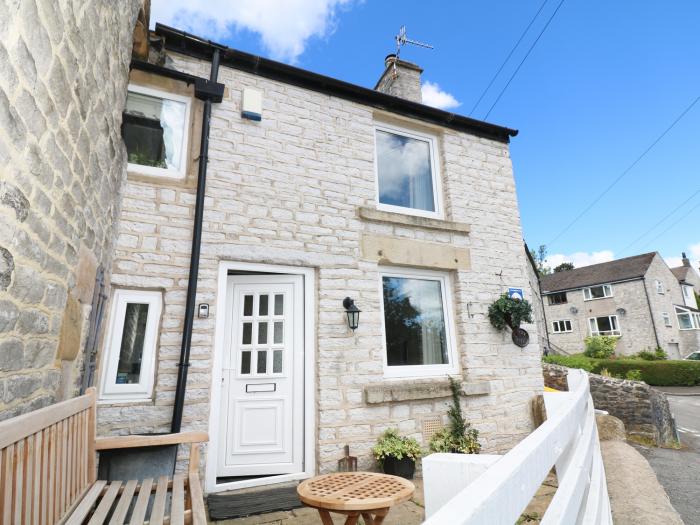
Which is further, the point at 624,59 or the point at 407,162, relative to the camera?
the point at 624,59

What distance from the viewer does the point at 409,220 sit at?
503 cm

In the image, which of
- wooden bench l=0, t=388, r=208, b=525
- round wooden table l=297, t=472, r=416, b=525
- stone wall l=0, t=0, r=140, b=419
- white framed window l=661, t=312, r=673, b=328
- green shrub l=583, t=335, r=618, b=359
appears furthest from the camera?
white framed window l=661, t=312, r=673, b=328

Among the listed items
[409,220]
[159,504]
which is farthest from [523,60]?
[159,504]

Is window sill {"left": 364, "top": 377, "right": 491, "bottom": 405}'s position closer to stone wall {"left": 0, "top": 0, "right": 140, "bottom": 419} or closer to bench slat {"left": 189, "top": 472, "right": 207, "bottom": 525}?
bench slat {"left": 189, "top": 472, "right": 207, "bottom": 525}

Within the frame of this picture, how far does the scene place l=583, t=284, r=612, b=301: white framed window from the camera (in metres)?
25.5

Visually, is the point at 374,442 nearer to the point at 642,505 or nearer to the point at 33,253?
the point at 642,505

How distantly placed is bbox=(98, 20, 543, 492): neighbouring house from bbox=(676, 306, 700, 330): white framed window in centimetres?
3010

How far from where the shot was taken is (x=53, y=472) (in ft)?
5.48

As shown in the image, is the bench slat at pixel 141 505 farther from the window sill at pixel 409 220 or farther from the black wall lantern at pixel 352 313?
the window sill at pixel 409 220

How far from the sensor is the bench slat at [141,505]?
5.76 feet

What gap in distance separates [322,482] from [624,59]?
14.7 meters

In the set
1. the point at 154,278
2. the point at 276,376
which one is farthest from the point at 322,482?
the point at 154,278

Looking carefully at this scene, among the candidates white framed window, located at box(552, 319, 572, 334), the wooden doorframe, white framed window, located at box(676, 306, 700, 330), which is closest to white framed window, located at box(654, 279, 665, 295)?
white framed window, located at box(676, 306, 700, 330)

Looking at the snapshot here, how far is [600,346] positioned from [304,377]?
25.1 metres
